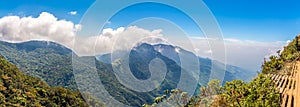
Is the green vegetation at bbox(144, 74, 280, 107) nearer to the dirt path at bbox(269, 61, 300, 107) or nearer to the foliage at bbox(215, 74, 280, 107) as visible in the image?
the foliage at bbox(215, 74, 280, 107)

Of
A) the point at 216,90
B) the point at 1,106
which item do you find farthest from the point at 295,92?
the point at 1,106

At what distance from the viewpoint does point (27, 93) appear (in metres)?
73.3

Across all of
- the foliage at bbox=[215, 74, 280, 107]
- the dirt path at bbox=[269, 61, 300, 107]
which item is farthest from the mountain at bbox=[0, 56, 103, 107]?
the foliage at bbox=[215, 74, 280, 107]

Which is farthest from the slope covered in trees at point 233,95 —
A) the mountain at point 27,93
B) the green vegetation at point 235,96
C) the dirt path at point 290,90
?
the mountain at point 27,93

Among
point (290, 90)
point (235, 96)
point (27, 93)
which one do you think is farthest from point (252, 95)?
point (27, 93)

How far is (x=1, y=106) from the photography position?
205 feet

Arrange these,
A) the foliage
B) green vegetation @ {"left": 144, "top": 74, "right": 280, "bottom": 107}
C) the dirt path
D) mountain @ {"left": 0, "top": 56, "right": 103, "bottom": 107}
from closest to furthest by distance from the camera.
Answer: the foliage
green vegetation @ {"left": 144, "top": 74, "right": 280, "bottom": 107}
the dirt path
mountain @ {"left": 0, "top": 56, "right": 103, "bottom": 107}

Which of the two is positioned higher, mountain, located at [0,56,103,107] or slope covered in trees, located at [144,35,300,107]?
slope covered in trees, located at [144,35,300,107]

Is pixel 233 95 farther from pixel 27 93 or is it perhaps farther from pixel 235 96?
pixel 27 93

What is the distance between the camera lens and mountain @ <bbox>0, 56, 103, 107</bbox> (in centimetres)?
7038

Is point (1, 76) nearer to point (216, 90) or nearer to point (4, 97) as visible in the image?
point (4, 97)

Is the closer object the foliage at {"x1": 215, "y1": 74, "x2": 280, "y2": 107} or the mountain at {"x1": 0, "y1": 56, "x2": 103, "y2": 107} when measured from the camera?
the foliage at {"x1": 215, "y1": 74, "x2": 280, "y2": 107}

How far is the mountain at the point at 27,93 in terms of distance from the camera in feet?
231

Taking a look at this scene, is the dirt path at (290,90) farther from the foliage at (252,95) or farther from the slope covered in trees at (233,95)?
the foliage at (252,95)
